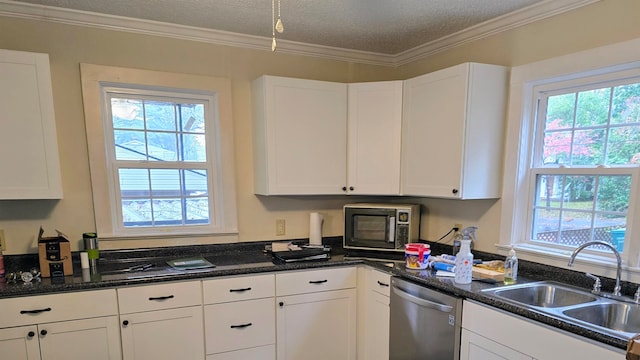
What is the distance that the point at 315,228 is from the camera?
8.89ft

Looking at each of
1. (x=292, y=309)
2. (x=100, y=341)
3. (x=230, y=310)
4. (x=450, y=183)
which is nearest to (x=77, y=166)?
(x=100, y=341)

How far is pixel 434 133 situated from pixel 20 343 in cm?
261

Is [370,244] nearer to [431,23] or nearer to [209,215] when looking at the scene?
[209,215]

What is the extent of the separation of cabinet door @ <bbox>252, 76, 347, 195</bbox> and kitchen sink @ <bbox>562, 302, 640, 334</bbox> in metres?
1.57

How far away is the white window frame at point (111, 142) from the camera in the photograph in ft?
7.25

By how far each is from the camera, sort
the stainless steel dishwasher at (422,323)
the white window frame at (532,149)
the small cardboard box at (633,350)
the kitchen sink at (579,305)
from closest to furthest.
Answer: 1. the small cardboard box at (633,350)
2. the kitchen sink at (579,305)
3. the white window frame at (532,149)
4. the stainless steel dishwasher at (422,323)

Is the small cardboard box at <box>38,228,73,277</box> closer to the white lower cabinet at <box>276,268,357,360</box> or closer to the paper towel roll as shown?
the white lower cabinet at <box>276,268,357,360</box>

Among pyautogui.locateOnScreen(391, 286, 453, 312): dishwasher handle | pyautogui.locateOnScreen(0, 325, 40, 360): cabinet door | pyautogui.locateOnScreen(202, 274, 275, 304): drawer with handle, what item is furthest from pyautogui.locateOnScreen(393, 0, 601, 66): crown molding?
pyautogui.locateOnScreen(0, 325, 40, 360): cabinet door

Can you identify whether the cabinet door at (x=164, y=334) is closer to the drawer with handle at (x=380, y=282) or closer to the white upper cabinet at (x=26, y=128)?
the white upper cabinet at (x=26, y=128)

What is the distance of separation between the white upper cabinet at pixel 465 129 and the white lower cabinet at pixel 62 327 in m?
2.08

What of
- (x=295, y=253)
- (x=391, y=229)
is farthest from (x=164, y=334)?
(x=391, y=229)

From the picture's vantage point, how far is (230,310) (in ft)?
7.00

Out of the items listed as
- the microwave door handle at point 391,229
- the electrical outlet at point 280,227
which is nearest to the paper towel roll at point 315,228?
the electrical outlet at point 280,227

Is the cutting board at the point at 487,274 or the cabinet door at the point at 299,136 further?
the cabinet door at the point at 299,136
